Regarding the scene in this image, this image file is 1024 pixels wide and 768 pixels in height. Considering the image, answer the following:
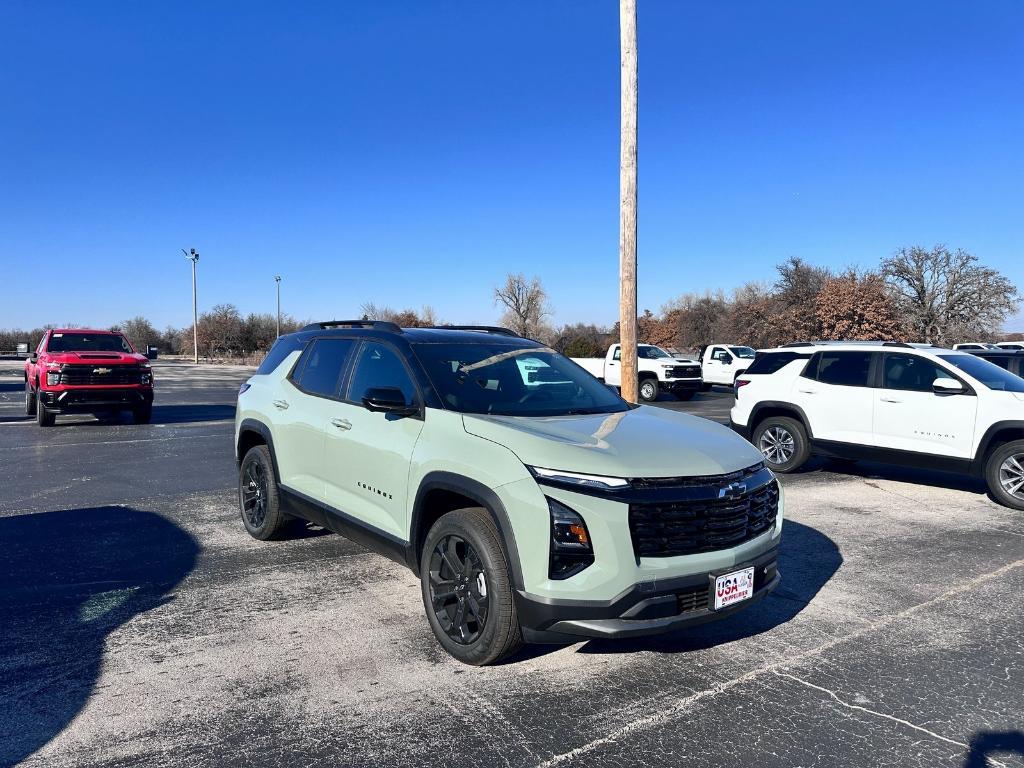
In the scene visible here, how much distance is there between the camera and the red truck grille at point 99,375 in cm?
1386

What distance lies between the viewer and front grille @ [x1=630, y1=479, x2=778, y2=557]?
3391 mm

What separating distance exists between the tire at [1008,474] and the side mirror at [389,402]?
6.78m

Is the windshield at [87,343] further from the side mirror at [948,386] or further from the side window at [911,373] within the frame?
the side mirror at [948,386]

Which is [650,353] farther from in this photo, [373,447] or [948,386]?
[373,447]

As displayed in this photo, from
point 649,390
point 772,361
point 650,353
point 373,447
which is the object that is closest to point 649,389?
point 649,390

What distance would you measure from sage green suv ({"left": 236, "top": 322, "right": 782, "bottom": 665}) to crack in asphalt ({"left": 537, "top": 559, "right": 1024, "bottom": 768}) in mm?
390

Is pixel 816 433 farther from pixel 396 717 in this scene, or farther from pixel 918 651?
pixel 396 717

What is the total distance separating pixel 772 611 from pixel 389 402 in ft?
9.03

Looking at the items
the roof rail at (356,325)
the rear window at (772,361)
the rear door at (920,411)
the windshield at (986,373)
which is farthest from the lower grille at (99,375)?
the windshield at (986,373)

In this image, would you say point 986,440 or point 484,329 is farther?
point 986,440

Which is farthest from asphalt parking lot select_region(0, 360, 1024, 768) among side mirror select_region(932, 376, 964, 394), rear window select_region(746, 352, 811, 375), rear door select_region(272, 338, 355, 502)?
rear window select_region(746, 352, 811, 375)

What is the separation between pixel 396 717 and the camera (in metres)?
3.31

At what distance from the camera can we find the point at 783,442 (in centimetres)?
973

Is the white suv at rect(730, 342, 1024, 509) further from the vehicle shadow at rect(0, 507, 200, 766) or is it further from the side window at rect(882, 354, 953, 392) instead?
the vehicle shadow at rect(0, 507, 200, 766)
